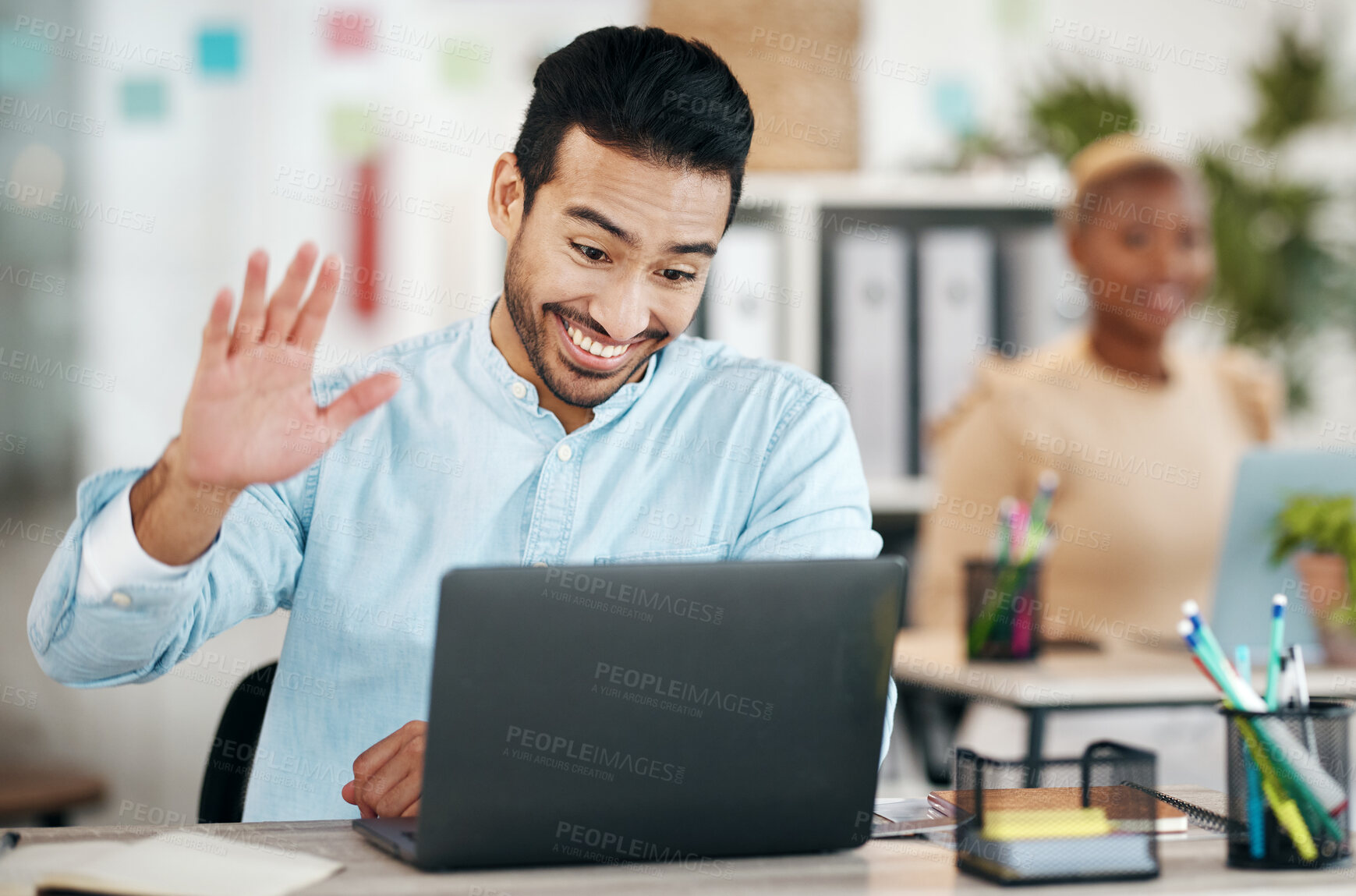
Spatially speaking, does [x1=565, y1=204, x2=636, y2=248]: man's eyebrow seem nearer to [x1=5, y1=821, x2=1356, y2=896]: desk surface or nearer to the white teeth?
the white teeth

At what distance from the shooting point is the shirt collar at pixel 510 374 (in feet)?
4.44

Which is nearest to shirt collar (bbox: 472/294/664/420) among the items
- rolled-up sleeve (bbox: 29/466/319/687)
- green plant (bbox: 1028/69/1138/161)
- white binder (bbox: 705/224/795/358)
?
rolled-up sleeve (bbox: 29/466/319/687)

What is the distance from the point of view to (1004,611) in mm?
1932

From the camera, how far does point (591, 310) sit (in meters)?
1.27

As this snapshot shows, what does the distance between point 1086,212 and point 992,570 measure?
785 millimetres

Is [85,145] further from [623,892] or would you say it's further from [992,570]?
[623,892]

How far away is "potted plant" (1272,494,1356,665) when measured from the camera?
183cm

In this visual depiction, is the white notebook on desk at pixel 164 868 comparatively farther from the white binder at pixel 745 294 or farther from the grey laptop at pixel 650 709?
the white binder at pixel 745 294

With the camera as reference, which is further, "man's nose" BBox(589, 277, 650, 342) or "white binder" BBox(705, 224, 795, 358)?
"white binder" BBox(705, 224, 795, 358)

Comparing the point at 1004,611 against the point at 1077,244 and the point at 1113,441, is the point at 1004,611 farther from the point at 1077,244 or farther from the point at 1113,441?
the point at 1077,244

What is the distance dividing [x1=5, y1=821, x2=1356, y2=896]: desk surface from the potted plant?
1006 mm

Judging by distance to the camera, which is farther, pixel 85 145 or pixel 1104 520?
pixel 85 145

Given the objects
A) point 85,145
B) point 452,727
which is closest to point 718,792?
point 452,727

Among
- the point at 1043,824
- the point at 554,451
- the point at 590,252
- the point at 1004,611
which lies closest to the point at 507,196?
the point at 590,252
